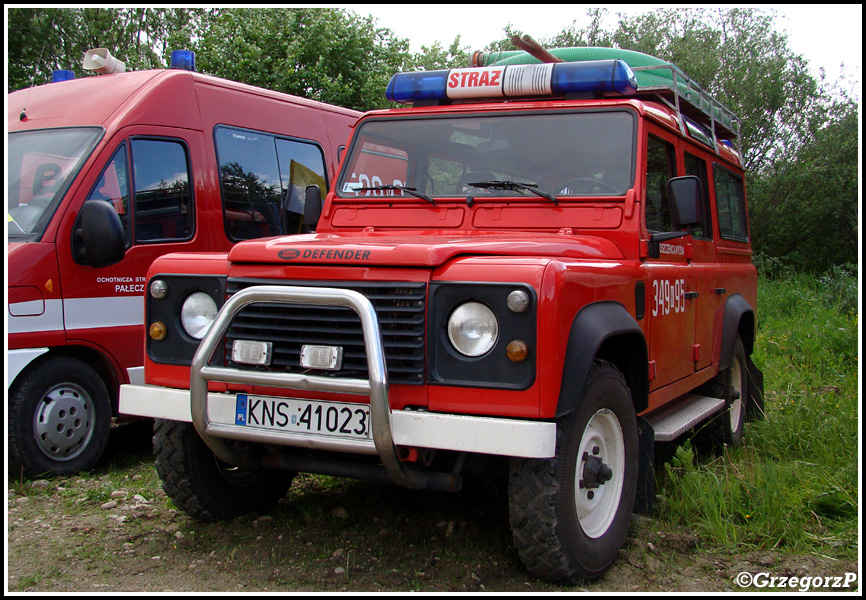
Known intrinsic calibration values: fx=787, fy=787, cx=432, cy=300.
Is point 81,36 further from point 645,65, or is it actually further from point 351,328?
point 351,328

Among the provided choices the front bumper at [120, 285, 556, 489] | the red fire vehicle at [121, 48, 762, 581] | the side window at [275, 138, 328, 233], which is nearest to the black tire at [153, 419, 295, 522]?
the red fire vehicle at [121, 48, 762, 581]

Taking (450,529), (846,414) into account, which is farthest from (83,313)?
(846,414)

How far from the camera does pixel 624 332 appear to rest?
10.9 ft

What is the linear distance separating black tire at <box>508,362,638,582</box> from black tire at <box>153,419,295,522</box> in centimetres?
154

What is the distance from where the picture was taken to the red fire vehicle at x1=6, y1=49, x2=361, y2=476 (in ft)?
15.0

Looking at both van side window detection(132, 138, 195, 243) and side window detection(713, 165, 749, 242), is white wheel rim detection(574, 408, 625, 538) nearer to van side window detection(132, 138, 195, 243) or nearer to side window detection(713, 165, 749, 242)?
side window detection(713, 165, 749, 242)

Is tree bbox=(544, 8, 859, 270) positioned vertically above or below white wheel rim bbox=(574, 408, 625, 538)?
above

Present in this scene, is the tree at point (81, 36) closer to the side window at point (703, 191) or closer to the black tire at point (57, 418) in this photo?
the black tire at point (57, 418)

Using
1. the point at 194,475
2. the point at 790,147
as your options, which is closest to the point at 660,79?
the point at 194,475

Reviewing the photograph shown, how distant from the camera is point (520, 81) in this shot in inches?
171

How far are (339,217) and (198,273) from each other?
1.13 m

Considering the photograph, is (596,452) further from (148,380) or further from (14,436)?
(14,436)

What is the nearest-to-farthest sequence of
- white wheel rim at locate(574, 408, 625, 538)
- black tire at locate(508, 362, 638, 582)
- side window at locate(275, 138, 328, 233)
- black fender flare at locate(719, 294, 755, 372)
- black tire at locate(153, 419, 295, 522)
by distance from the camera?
black tire at locate(508, 362, 638, 582), white wheel rim at locate(574, 408, 625, 538), black tire at locate(153, 419, 295, 522), black fender flare at locate(719, 294, 755, 372), side window at locate(275, 138, 328, 233)

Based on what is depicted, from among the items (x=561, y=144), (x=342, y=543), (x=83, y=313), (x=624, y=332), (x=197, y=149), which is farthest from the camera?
(x=197, y=149)
